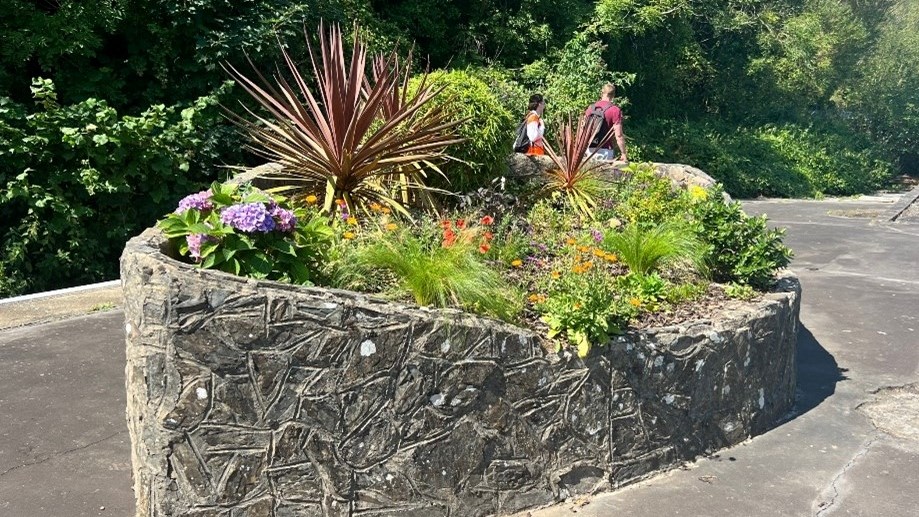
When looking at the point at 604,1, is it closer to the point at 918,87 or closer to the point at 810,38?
the point at 810,38

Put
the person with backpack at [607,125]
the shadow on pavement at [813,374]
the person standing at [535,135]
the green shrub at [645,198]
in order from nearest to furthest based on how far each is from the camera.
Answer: the shadow on pavement at [813,374], the green shrub at [645,198], the person standing at [535,135], the person with backpack at [607,125]

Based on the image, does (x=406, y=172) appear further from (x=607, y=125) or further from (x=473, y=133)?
(x=607, y=125)

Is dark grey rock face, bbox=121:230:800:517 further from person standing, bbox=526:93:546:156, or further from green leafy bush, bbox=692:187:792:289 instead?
person standing, bbox=526:93:546:156

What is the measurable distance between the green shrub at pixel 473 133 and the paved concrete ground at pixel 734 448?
3154 millimetres

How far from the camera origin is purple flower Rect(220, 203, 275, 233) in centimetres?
456

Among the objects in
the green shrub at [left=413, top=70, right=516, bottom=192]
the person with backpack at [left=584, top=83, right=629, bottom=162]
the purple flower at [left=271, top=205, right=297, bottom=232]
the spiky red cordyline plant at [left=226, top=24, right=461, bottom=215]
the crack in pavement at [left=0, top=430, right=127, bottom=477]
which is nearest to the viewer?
the purple flower at [left=271, top=205, right=297, bottom=232]

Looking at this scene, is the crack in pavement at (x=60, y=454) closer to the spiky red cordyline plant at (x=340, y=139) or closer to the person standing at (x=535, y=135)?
the spiky red cordyline plant at (x=340, y=139)

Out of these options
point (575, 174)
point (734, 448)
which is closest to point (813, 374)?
point (734, 448)

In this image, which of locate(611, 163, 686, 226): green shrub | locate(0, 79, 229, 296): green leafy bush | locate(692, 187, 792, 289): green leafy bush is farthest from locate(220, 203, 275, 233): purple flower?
locate(0, 79, 229, 296): green leafy bush

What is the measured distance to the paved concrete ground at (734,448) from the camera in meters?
4.94

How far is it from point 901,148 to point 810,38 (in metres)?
8.05

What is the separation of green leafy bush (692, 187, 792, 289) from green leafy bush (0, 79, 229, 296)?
6.21m

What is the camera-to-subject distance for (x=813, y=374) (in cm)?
727

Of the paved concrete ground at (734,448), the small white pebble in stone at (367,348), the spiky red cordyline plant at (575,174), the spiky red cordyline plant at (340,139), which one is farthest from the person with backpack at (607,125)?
the small white pebble in stone at (367,348)
